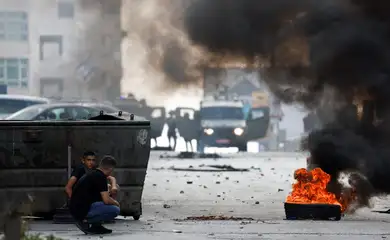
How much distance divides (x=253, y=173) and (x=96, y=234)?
1565 cm

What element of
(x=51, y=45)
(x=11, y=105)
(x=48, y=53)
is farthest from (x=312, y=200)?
(x=48, y=53)

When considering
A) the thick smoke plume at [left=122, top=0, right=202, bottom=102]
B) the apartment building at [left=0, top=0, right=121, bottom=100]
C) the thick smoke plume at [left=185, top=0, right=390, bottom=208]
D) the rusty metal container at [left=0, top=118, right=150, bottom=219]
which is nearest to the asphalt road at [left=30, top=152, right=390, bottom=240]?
the rusty metal container at [left=0, top=118, right=150, bottom=219]

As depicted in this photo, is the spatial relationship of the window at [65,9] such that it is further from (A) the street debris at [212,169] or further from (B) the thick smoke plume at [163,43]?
(B) the thick smoke plume at [163,43]

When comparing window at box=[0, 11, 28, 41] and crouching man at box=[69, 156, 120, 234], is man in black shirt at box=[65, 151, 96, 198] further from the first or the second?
window at box=[0, 11, 28, 41]

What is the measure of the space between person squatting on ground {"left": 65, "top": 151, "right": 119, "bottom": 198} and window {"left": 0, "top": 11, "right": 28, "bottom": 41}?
5391cm

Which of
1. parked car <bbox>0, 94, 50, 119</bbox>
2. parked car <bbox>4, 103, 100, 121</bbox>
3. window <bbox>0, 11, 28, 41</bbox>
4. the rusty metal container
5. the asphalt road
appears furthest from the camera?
window <bbox>0, 11, 28, 41</bbox>

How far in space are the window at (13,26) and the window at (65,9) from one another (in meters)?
5.40

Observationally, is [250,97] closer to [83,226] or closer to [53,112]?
[53,112]

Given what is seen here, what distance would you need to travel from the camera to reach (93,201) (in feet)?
45.3

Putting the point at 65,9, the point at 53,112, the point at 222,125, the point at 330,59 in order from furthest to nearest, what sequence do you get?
the point at 65,9, the point at 222,125, the point at 53,112, the point at 330,59

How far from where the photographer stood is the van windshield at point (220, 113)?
160ft

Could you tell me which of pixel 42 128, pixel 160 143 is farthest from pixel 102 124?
pixel 160 143

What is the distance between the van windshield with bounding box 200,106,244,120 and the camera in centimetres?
4881

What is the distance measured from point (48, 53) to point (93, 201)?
61578mm
